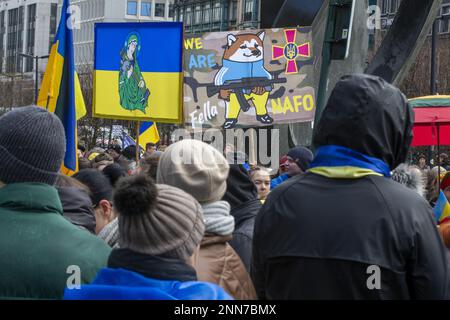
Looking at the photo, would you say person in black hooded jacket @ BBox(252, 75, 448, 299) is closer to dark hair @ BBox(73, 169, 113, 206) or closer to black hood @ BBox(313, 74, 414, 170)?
black hood @ BBox(313, 74, 414, 170)

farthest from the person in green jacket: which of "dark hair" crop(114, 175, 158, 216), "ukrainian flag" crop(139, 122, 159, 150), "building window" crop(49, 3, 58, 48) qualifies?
"building window" crop(49, 3, 58, 48)

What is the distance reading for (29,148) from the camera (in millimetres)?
3010

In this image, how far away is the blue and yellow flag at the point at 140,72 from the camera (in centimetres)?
799

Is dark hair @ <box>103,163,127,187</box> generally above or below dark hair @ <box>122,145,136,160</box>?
above

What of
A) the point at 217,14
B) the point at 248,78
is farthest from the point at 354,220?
the point at 217,14

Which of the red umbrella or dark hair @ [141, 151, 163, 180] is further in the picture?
the red umbrella

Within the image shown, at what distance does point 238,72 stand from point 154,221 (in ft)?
19.1

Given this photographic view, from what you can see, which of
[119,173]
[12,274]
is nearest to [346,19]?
[119,173]

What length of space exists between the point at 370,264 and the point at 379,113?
0.50 metres

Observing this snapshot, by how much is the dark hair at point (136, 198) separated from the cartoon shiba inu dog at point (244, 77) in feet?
18.1

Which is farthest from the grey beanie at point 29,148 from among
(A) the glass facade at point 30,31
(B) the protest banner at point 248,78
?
(A) the glass facade at point 30,31

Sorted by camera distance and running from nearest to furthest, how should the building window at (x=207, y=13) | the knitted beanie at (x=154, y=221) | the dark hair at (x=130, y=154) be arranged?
the knitted beanie at (x=154, y=221) → the dark hair at (x=130, y=154) → the building window at (x=207, y=13)

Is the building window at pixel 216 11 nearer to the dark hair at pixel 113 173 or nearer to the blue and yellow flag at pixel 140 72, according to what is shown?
the blue and yellow flag at pixel 140 72

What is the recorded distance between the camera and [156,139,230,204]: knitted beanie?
134 inches
